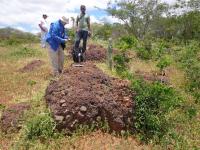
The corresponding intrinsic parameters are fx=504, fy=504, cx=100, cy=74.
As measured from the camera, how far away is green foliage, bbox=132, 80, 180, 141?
10.2m

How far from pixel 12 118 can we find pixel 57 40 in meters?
3.57

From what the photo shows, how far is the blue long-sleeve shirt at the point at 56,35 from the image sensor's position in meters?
13.4

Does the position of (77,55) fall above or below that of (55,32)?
below

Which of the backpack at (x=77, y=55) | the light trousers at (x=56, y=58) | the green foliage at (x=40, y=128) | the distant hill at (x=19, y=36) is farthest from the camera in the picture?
the distant hill at (x=19, y=36)

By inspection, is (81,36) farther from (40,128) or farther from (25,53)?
(25,53)

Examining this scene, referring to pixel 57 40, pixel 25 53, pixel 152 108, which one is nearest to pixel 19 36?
pixel 25 53

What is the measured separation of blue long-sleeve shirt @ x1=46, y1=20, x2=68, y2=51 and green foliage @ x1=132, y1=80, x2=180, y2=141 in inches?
131

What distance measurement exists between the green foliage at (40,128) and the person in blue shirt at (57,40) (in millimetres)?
4123

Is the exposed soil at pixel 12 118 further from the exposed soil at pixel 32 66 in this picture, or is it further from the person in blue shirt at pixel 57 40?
the exposed soil at pixel 32 66

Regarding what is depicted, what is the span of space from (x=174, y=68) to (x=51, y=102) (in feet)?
33.6

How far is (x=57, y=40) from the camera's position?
1356 cm

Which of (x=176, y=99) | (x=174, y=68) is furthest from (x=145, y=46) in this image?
(x=176, y=99)

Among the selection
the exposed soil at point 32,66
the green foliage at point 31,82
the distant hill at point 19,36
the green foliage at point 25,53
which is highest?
the green foliage at point 31,82

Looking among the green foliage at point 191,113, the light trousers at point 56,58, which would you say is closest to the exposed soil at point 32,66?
the light trousers at point 56,58
